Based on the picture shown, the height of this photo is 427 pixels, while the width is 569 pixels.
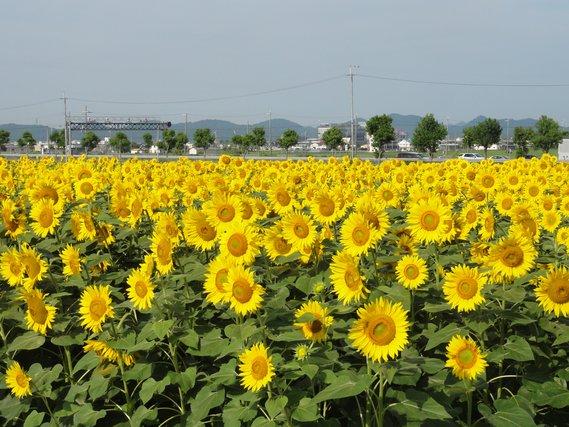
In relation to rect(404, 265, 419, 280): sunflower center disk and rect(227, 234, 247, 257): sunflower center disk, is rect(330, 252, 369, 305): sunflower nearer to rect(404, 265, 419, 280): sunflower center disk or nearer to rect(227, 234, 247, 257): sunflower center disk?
rect(404, 265, 419, 280): sunflower center disk

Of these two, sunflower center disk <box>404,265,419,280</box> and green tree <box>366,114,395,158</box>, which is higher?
green tree <box>366,114,395,158</box>

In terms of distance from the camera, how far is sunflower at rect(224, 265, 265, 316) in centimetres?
272

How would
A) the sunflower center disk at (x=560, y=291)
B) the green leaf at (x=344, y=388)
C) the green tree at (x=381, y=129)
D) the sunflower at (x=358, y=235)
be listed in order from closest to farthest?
the green leaf at (x=344, y=388) < the sunflower center disk at (x=560, y=291) < the sunflower at (x=358, y=235) < the green tree at (x=381, y=129)

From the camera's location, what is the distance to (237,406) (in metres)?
2.83

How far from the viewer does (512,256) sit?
122 inches

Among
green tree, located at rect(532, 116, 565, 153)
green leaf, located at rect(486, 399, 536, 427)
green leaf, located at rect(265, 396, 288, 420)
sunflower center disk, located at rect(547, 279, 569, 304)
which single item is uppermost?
green tree, located at rect(532, 116, 565, 153)

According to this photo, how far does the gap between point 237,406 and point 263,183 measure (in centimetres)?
380

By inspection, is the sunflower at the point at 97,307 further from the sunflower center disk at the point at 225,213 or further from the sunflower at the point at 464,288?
the sunflower at the point at 464,288

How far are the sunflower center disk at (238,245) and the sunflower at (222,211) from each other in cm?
42

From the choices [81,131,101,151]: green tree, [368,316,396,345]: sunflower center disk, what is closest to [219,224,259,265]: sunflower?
[368,316,396,345]: sunflower center disk

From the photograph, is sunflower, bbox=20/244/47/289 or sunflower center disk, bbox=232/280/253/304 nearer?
sunflower center disk, bbox=232/280/253/304

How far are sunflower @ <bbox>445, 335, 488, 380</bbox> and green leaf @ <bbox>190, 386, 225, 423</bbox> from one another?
1007mm

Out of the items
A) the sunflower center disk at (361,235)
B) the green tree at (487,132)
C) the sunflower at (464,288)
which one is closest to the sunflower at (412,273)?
the sunflower at (464,288)

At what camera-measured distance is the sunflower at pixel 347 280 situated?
2.79 meters
